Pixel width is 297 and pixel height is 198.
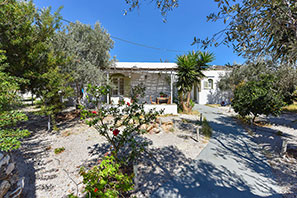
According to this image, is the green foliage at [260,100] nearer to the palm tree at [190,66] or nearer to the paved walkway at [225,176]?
the paved walkway at [225,176]

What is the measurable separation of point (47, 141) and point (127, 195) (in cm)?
470

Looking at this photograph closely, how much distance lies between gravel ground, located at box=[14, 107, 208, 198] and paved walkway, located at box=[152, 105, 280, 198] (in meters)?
0.30

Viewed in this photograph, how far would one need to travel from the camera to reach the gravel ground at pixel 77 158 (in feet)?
9.37

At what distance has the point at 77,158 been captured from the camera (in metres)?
3.93

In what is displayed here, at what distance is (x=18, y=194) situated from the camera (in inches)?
91.7

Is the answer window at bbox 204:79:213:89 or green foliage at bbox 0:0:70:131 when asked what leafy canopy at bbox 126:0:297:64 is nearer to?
green foliage at bbox 0:0:70:131

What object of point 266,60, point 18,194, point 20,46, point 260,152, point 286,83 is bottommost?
point 260,152

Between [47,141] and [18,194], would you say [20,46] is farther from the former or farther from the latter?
[18,194]

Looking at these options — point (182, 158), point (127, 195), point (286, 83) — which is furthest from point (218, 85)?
point (127, 195)

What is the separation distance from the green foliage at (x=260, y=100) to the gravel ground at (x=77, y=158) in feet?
12.8

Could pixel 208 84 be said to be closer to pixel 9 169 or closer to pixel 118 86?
pixel 118 86

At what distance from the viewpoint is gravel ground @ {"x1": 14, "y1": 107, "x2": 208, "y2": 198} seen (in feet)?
9.37

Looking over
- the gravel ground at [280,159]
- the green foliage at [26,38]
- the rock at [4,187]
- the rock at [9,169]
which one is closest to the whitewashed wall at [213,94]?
the gravel ground at [280,159]

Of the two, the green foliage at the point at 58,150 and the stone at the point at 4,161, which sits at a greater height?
the stone at the point at 4,161
